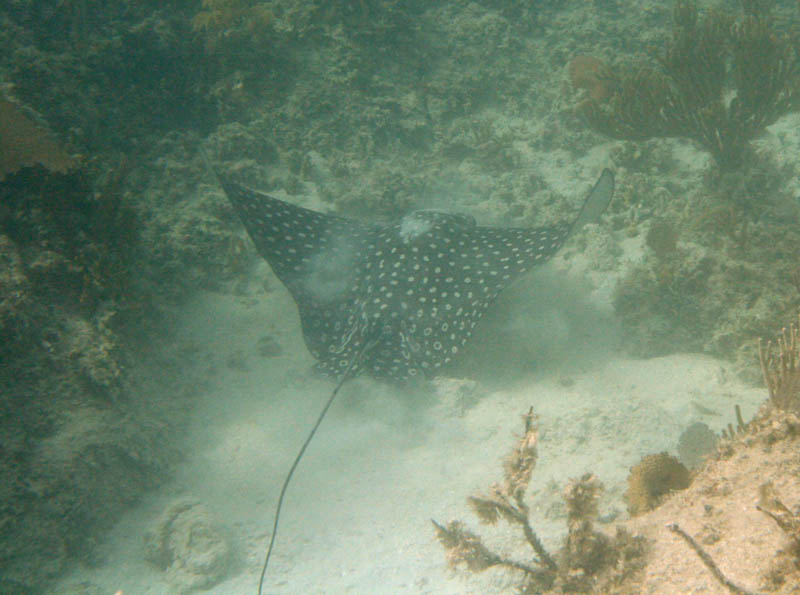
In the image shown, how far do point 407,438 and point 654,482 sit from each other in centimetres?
259

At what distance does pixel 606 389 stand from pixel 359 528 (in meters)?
2.82

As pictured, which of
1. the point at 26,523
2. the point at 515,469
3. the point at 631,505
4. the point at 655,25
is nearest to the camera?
the point at 515,469

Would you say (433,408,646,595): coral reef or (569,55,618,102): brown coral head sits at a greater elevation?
(569,55,618,102): brown coral head

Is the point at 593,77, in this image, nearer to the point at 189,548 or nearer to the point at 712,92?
the point at 712,92

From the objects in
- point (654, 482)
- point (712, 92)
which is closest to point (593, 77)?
point (712, 92)

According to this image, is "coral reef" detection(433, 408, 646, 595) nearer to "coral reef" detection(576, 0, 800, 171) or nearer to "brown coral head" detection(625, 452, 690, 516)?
"brown coral head" detection(625, 452, 690, 516)

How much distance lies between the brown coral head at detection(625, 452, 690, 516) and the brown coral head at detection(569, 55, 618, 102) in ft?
22.2

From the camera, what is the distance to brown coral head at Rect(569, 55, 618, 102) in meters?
7.75

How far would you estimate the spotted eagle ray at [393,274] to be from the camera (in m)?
4.89

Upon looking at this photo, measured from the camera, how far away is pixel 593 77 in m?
8.02

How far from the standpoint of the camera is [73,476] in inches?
165

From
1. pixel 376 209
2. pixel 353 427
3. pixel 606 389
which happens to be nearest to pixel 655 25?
pixel 376 209

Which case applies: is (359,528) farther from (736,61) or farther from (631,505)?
(736,61)

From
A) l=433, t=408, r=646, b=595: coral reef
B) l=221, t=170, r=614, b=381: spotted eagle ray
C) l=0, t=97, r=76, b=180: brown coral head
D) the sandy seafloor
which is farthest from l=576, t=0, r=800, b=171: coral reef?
l=0, t=97, r=76, b=180: brown coral head
